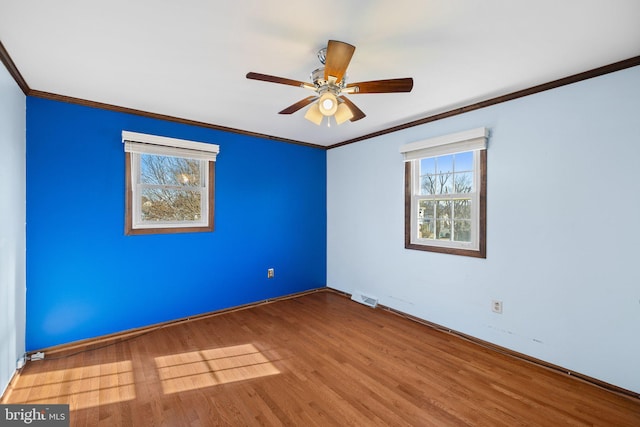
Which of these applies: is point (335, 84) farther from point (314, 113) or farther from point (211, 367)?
point (211, 367)

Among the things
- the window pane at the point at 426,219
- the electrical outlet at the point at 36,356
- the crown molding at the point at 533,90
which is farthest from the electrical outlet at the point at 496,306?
the electrical outlet at the point at 36,356

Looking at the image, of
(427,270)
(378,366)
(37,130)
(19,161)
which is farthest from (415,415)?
(37,130)

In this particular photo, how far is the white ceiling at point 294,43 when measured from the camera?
1.51 m

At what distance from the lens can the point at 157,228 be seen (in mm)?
3168

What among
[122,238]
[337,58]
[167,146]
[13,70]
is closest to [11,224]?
[122,238]

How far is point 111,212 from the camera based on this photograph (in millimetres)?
2906

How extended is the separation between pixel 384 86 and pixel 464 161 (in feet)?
5.49

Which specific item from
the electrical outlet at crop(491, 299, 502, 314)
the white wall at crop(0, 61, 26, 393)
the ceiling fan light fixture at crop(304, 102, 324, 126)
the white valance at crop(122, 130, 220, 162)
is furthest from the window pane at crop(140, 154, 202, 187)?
the electrical outlet at crop(491, 299, 502, 314)

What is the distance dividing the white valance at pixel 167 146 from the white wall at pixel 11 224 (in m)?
0.78

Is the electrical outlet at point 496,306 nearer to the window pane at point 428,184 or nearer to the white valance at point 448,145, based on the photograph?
the window pane at point 428,184

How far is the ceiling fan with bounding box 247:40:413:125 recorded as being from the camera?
1638 mm

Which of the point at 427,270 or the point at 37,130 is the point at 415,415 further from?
the point at 37,130

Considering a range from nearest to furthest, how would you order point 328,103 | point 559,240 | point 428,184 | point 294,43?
1. point 294,43
2. point 328,103
3. point 559,240
4. point 428,184

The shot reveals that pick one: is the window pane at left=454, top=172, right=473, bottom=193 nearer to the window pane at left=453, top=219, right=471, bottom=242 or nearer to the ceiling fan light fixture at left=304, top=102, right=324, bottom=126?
the window pane at left=453, top=219, right=471, bottom=242
